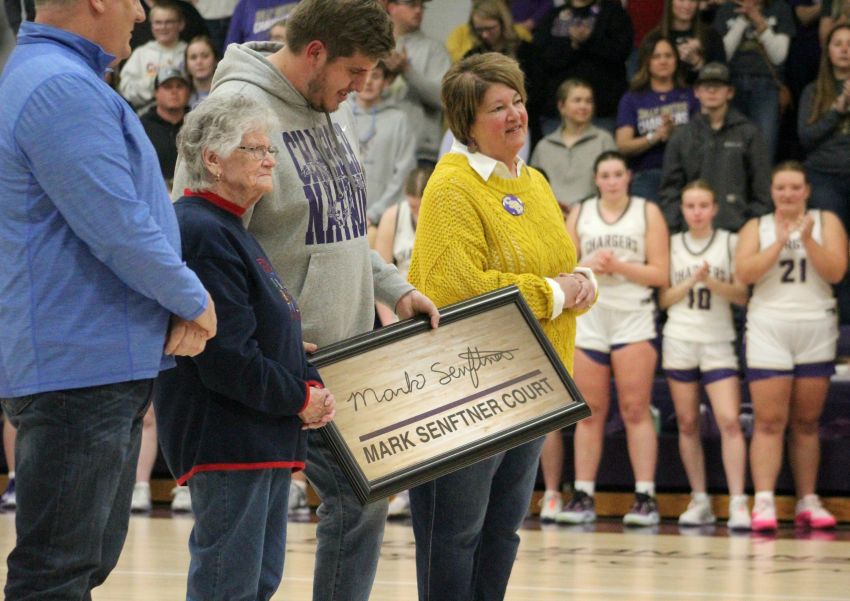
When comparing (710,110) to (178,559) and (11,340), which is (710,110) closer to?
(178,559)

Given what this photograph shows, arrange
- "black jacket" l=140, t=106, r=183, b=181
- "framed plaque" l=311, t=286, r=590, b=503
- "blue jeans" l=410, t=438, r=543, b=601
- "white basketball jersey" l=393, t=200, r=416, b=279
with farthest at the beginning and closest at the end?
"black jacket" l=140, t=106, r=183, b=181 < "white basketball jersey" l=393, t=200, r=416, b=279 < "blue jeans" l=410, t=438, r=543, b=601 < "framed plaque" l=311, t=286, r=590, b=503

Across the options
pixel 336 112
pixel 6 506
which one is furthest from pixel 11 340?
pixel 6 506

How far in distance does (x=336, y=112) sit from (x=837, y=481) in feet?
14.3

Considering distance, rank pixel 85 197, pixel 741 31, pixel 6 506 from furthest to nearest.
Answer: pixel 741 31, pixel 6 506, pixel 85 197

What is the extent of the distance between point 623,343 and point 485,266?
332cm

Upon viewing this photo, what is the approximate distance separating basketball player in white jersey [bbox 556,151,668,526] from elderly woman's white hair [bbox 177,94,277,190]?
4.03m

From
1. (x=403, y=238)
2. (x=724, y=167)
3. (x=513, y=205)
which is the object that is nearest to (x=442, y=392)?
(x=513, y=205)

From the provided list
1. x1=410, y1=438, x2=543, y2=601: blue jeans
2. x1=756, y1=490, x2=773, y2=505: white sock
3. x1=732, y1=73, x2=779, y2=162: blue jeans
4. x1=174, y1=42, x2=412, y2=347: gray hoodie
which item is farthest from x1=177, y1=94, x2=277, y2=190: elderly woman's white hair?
x1=732, y1=73, x2=779, y2=162: blue jeans

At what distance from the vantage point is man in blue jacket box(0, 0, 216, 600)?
2.38 metres

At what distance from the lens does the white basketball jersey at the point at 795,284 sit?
256 inches

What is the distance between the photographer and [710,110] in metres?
7.52

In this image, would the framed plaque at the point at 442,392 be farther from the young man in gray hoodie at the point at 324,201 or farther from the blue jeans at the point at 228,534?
the blue jeans at the point at 228,534

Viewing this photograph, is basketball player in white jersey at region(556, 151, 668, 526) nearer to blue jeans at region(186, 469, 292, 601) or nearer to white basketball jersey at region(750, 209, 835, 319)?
white basketball jersey at region(750, 209, 835, 319)

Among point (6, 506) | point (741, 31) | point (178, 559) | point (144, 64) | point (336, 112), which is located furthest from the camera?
point (144, 64)
